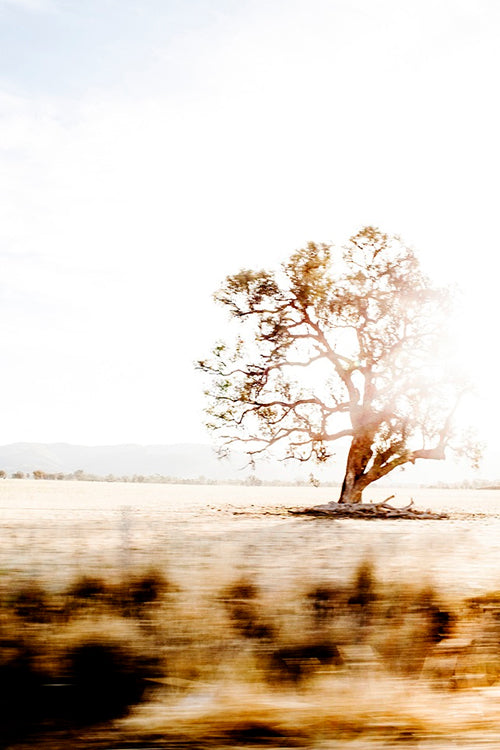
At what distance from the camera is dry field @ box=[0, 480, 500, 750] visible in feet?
11.6

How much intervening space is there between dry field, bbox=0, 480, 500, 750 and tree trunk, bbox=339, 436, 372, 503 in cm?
2405

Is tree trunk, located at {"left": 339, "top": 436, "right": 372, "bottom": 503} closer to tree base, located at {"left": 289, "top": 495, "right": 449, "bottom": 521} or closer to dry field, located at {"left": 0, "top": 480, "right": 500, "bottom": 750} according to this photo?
tree base, located at {"left": 289, "top": 495, "right": 449, "bottom": 521}

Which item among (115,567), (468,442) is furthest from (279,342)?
(115,567)

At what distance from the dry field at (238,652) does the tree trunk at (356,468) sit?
2405 cm

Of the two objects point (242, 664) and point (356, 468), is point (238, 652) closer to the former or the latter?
point (242, 664)

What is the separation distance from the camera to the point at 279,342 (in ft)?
99.0

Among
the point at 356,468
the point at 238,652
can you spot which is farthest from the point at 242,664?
the point at 356,468

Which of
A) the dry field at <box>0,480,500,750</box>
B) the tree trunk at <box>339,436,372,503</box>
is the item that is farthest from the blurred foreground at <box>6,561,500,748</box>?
the tree trunk at <box>339,436,372,503</box>

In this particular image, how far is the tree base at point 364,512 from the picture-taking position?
89.2ft

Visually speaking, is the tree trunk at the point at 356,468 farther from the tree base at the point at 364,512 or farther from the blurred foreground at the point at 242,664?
the blurred foreground at the point at 242,664

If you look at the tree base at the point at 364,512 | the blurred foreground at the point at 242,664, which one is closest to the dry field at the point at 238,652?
the blurred foreground at the point at 242,664

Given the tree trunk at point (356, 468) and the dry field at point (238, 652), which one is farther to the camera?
the tree trunk at point (356, 468)

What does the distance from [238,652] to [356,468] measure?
2597 centimetres

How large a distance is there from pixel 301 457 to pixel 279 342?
4.35 meters
